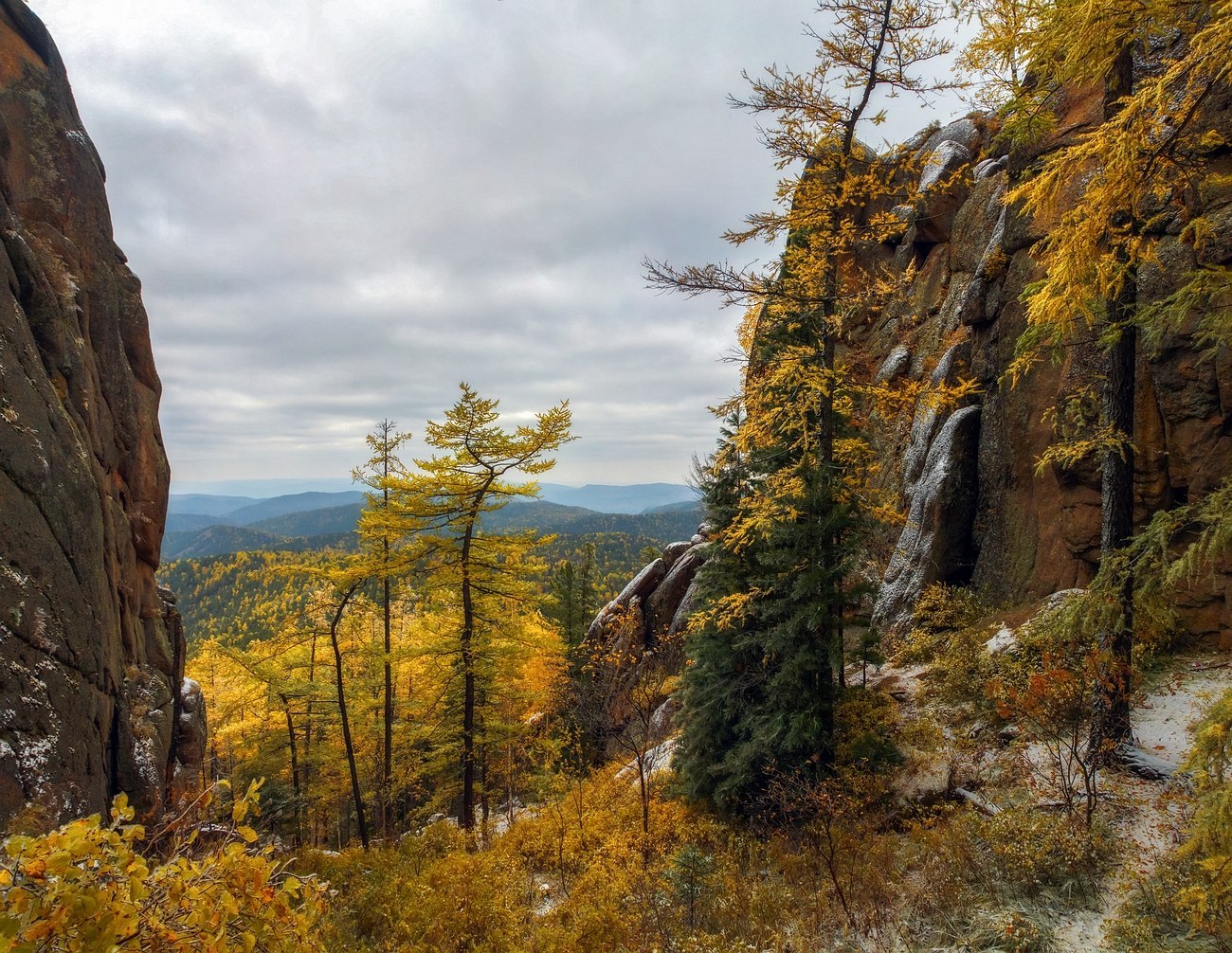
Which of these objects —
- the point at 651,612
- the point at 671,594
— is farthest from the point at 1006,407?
the point at 651,612

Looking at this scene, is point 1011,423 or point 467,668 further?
point 467,668

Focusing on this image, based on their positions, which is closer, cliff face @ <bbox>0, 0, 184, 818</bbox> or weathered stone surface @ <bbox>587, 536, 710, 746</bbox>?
cliff face @ <bbox>0, 0, 184, 818</bbox>

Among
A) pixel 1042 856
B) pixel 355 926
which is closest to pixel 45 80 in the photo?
pixel 355 926

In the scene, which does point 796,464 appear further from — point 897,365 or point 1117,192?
point 897,365

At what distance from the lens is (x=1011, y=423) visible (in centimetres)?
1254

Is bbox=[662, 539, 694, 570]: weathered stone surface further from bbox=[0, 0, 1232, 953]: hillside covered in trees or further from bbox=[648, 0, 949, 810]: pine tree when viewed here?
bbox=[648, 0, 949, 810]: pine tree

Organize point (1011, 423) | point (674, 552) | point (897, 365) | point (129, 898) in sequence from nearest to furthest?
point (129, 898)
point (1011, 423)
point (897, 365)
point (674, 552)

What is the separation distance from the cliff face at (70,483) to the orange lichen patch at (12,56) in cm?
4

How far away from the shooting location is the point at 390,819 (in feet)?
73.8

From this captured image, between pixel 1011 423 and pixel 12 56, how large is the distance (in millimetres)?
25707

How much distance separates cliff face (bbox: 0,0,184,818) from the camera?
29.4ft

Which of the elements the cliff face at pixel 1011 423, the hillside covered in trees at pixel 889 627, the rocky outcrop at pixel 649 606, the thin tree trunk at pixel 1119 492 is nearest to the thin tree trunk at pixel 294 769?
the hillside covered in trees at pixel 889 627

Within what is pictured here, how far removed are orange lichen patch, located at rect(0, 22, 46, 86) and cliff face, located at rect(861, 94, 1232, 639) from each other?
20689mm

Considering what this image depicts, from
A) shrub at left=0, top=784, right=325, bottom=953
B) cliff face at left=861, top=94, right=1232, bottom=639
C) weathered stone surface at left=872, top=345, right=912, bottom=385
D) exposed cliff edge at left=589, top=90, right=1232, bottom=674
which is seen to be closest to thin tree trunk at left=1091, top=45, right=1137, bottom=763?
exposed cliff edge at left=589, top=90, right=1232, bottom=674
